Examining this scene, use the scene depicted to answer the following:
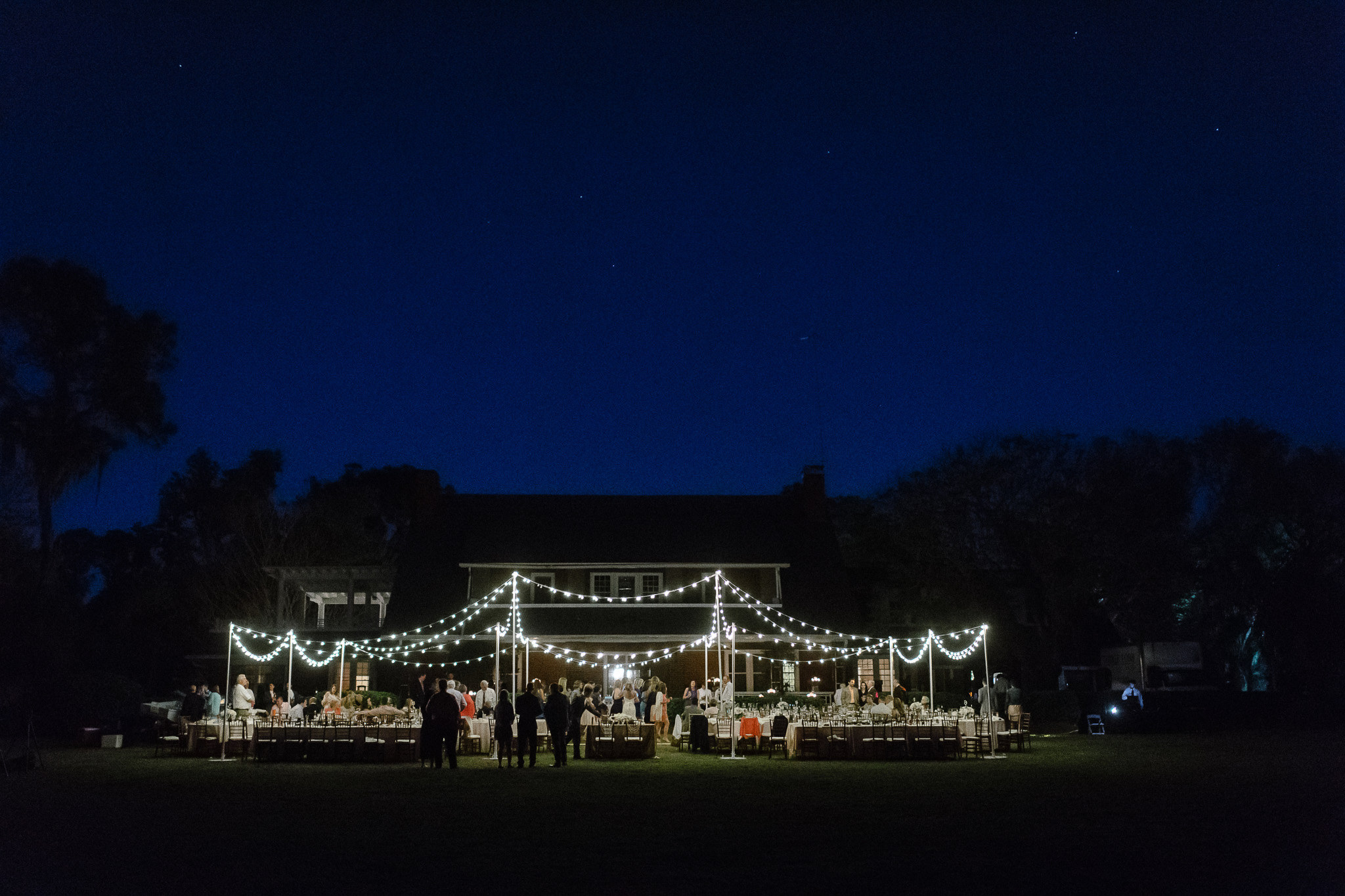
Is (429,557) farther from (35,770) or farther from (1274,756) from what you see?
(1274,756)

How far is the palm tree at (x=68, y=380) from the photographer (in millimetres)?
30656

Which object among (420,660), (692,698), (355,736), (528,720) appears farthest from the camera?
(420,660)

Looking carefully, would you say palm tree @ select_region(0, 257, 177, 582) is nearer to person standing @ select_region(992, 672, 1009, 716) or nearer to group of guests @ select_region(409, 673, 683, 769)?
group of guests @ select_region(409, 673, 683, 769)

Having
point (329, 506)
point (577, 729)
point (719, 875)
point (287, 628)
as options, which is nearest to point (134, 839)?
point (719, 875)

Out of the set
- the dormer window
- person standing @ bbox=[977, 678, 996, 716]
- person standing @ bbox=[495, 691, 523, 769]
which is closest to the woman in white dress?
person standing @ bbox=[495, 691, 523, 769]

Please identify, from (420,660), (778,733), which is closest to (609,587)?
(420,660)

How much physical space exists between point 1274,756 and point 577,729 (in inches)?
450

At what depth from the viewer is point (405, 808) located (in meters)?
11.3

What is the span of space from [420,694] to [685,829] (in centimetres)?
1483

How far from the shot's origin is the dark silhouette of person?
54.9 ft

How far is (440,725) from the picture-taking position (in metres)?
16.7

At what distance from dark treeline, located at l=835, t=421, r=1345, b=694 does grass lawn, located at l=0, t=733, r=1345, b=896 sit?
17777 mm

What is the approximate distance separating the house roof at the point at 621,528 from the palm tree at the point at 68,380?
385 inches

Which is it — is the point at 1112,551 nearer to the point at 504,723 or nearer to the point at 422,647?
the point at 422,647
